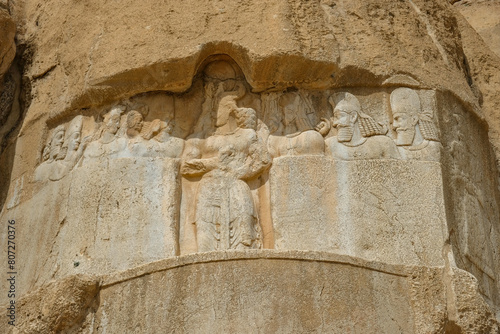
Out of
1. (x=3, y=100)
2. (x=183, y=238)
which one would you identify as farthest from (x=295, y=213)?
(x=3, y=100)

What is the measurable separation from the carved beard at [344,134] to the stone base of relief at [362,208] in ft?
0.71

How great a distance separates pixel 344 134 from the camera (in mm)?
7574

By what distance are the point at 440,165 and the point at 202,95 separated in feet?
6.06

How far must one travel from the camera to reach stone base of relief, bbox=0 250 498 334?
6.43 meters

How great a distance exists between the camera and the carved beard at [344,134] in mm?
Answer: 7555

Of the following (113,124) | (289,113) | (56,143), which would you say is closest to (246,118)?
(289,113)

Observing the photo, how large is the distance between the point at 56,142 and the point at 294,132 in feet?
5.99

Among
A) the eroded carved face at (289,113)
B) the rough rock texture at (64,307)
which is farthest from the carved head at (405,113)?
the rough rock texture at (64,307)

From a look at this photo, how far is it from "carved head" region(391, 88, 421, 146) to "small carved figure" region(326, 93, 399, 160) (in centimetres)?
10

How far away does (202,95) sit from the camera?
789 cm

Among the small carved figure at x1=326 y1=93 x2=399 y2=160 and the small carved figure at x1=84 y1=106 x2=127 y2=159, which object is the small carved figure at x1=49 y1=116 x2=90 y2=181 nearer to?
the small carved figure at x1=84 y1=106 x2=127 y2=159

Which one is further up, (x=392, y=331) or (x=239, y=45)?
(x=239, y=45)

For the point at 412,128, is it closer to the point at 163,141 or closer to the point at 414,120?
the point at 414,120

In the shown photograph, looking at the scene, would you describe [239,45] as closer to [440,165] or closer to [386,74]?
[386,74]
